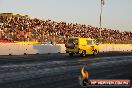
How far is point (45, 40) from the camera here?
5716cm

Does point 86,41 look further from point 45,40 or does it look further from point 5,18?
point 5,18

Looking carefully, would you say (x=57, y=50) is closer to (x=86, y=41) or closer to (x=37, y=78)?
(x=86, y=41)

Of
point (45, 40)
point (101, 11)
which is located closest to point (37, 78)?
point (45, 40)

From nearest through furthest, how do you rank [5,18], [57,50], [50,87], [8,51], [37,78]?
1. [50,87]
2. [37,78]
3. [8,51]
4. [57,50]
5. [5,18]

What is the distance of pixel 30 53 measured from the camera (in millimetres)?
39750

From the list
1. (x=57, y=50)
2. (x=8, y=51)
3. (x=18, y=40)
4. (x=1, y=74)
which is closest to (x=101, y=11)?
(x=18, y=40)

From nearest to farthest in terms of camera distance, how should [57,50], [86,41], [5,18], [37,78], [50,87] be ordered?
[50,87] < [37,78] < [86,41] < [57,50] < [5,18]

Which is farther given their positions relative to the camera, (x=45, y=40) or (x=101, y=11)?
(x=101, y=11)

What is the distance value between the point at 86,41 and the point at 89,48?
0.85 meters

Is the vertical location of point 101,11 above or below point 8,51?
above

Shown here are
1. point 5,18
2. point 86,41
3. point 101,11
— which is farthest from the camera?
point 5,18

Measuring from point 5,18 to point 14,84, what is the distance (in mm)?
73647

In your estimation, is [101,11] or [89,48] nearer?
[89,48]

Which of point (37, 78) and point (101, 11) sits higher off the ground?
point (101, 11)
